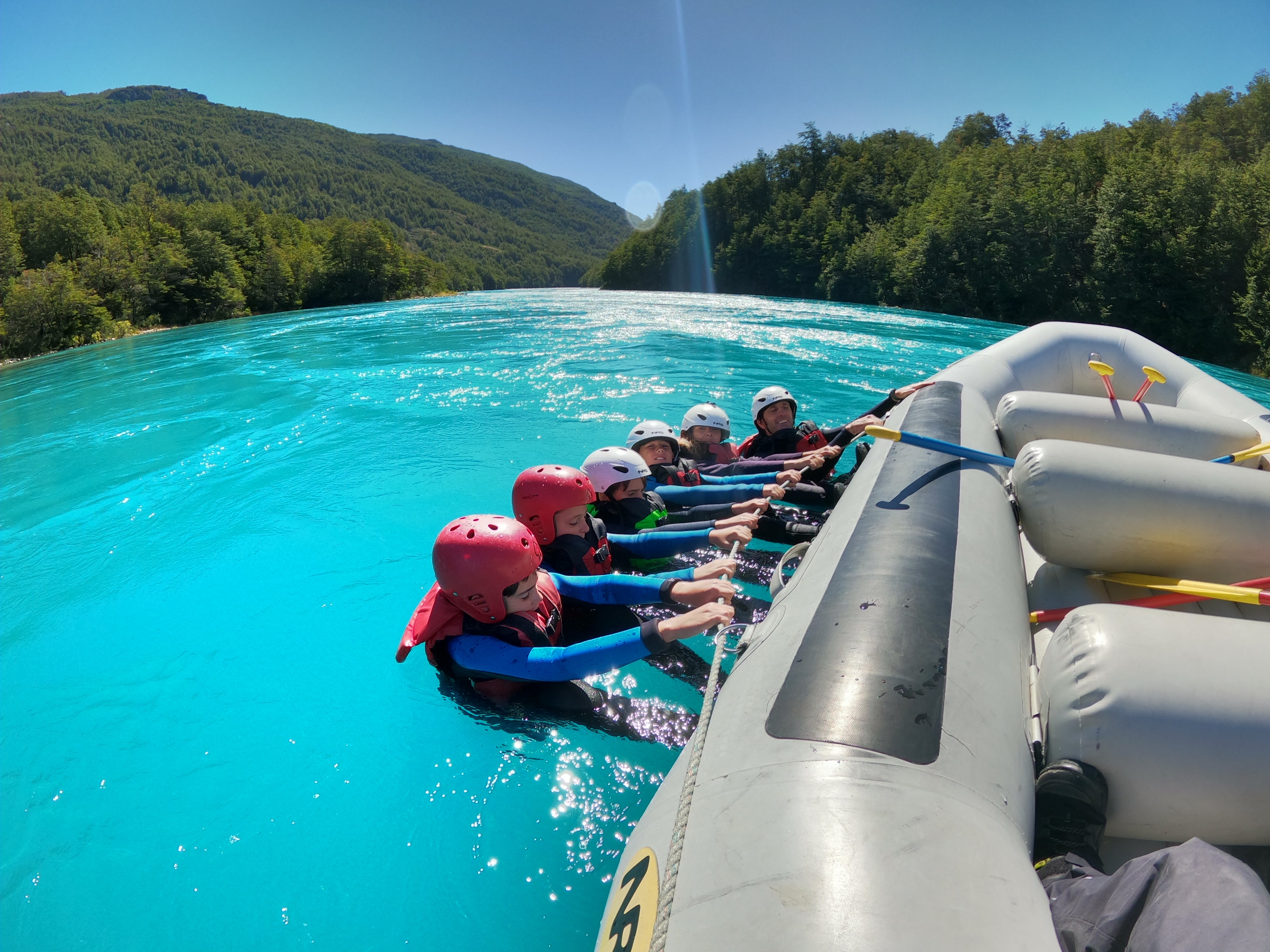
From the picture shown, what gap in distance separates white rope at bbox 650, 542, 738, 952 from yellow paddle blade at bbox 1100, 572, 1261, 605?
1.67m

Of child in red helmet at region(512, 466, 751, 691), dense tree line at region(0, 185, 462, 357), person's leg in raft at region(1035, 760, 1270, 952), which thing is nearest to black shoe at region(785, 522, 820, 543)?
child in red helmet at region(512, 466, 751, 691)

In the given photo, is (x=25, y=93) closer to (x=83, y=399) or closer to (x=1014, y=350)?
(x=83, y=399)

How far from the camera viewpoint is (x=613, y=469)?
12.6ft

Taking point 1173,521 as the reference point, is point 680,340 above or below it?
above

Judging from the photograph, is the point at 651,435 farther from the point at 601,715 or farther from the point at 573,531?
the point at 601,715

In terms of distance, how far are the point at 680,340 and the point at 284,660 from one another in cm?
1444

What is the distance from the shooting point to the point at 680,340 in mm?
16859

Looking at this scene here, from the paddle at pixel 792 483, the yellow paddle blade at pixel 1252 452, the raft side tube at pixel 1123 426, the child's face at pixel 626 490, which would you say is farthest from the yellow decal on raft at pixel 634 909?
the yellow paddle blade at pixel 1252 452

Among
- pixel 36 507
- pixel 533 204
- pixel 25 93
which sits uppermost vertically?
pixel 25 93

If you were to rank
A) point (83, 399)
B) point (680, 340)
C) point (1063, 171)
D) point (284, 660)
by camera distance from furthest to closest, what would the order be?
point (1063, 171) < point (680, 340) < point (83, 399) < point (284, 660)

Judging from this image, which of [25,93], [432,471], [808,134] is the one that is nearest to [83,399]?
[432,471]

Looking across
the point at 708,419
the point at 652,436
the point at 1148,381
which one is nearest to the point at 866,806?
the point at 652,436

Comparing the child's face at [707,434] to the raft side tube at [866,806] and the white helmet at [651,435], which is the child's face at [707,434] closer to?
the white helmet at [651,435]

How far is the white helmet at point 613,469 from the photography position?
12.6ft
